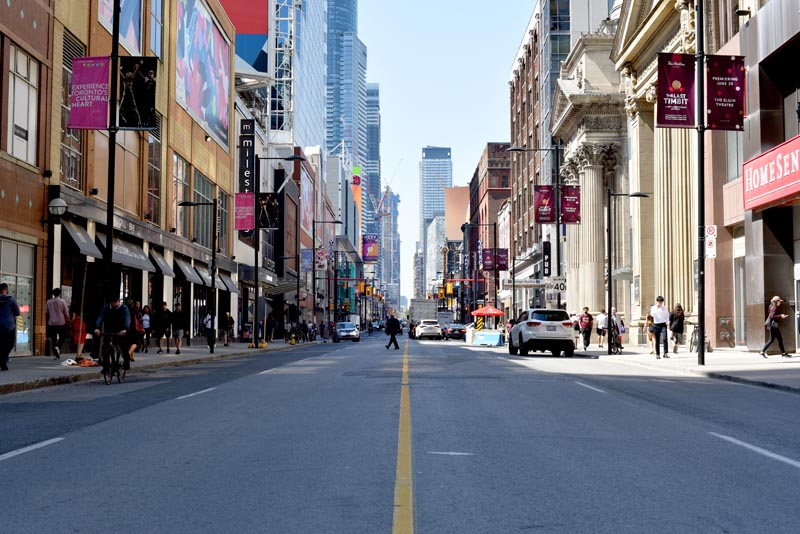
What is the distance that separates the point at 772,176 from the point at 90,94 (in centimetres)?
2008

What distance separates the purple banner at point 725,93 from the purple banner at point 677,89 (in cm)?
106

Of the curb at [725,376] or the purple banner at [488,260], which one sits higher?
the purple banner at [488,260]

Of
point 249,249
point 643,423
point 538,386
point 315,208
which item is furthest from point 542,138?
point 643,423

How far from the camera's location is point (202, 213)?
53281 millimetres

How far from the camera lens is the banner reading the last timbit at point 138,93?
2398cm

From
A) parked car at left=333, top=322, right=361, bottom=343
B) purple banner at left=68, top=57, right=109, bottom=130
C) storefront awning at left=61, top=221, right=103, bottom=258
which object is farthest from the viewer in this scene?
parked car at left=333, top=322, right=361, bottom=343

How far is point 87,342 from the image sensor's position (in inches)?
1347

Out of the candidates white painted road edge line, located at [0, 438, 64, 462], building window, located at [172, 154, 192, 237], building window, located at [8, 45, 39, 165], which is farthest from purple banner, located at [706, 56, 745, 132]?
building window, located at [172, 154, 192, 237]

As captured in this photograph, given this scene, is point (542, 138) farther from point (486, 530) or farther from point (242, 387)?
point (486, 530)

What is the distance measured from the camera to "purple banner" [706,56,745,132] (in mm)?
26156

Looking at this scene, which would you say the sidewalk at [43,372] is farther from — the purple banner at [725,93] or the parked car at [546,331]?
the purple banner at [725,93]

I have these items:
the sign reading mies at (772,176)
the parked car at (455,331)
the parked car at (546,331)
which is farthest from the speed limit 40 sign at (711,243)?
the parked car at (455,331)

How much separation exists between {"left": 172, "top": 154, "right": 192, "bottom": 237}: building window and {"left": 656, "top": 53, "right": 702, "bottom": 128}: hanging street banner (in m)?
27.4

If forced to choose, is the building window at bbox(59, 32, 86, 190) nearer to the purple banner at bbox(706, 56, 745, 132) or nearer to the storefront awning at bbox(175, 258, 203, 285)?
the storefront awning at bbox(175, 258, 203, 285)
